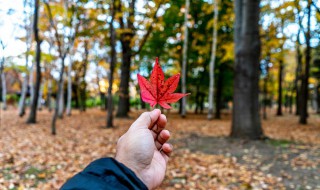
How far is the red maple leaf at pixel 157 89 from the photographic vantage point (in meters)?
1.19

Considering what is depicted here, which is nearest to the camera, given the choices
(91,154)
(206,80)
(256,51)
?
(91,154)

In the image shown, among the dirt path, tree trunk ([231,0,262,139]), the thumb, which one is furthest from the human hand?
tree trunk ([231,0,262,139])

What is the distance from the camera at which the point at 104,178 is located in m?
1.09

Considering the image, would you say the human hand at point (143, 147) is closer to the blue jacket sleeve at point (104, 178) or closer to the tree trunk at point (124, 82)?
the blue jacket sleeve at point (104, 178)

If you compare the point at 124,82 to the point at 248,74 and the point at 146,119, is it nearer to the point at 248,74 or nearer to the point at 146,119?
the point at 248,74

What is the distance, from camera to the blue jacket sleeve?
3.39 ft

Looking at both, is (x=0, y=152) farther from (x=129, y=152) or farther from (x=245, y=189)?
(x=129, y=152)

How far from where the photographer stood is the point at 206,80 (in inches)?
704

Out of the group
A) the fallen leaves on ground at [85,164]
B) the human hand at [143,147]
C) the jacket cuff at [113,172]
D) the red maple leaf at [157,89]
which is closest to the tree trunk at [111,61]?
the fallen leaves on ground at [85,164]

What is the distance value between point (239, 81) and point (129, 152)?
7.03 m

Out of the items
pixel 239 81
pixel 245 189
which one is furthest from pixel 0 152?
pixel 239 81

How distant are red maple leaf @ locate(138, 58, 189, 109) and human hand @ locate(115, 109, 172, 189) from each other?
172 millimetres

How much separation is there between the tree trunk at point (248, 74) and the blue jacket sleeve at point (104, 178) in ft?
23.3

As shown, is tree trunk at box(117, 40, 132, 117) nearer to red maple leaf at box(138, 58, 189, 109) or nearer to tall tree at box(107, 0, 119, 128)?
tall tree at box(107, 0, 119, 128)
